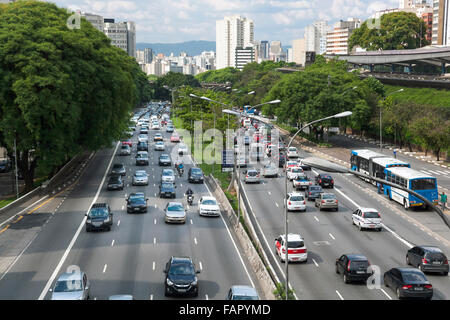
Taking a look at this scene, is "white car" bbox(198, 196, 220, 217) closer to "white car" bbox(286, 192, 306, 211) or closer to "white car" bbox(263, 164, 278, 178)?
"white car" bbox(286, 192, 306, 211)

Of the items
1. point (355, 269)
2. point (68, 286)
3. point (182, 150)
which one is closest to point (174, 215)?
point (355, 269)

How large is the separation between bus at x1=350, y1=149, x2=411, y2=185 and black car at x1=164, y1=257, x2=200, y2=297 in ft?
94.8

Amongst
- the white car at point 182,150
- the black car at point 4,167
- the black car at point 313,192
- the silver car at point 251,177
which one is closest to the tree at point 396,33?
the white car at point 182,150

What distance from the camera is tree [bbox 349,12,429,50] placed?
154875 mm

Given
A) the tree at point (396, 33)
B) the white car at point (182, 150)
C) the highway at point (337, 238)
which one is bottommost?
the highway at point (337, 238)

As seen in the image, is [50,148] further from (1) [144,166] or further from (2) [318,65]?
(2) [318,65]

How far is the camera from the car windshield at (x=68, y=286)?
2245 cm

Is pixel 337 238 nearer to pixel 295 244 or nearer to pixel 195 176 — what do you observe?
pixel 295 244

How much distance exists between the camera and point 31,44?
48281 millimetres

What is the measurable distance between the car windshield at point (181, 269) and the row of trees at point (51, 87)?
25603 millimetres

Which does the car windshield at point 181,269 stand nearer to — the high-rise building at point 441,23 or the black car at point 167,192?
the black car at point 167,192

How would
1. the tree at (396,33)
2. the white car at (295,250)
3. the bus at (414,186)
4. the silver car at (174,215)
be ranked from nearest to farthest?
the white car at (295,250) → the silver car at (174,215) → the bus at (414,186) → the tree at (396,33)
